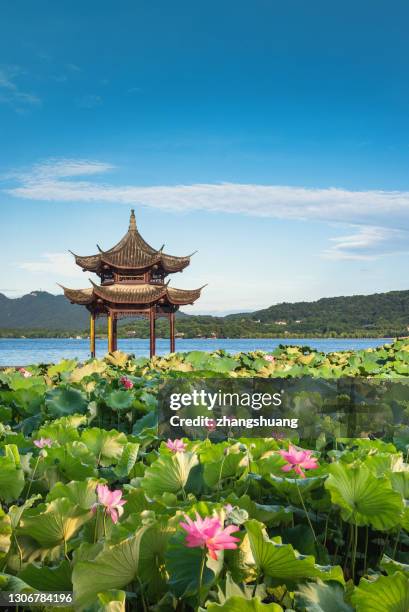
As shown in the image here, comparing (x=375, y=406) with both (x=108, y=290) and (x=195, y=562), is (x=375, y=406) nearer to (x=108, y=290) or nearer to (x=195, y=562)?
(x=195, y=562)

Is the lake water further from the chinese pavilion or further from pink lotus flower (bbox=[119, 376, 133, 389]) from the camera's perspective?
pink lotus flower (bbox=[119, 376, 133, 389])

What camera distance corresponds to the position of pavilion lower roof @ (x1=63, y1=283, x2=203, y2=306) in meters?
22.5

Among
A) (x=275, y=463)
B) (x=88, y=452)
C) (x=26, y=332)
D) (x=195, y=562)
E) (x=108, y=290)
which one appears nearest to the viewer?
(x=195, y=562)

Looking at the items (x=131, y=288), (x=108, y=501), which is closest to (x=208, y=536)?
(x=108, y=501)

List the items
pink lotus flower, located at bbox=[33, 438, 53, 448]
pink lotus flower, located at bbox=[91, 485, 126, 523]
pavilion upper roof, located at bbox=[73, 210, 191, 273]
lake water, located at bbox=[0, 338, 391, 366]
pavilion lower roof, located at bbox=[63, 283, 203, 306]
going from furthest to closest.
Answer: lake water, located at bbox=[0, 338, 391, 366], pavilion upper roof, located at bbox=[73, 210, 191, 273], pavilion lower roof, located at bbox=[63, 283, 203, 306], pink lotus flower, located at bbox=[33, 438, 53, 448], pink lotus flower, located at bbox=[91, 485, 126, 523]

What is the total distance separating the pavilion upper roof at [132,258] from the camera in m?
23.6

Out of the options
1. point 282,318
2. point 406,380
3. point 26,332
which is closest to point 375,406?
point 406,380

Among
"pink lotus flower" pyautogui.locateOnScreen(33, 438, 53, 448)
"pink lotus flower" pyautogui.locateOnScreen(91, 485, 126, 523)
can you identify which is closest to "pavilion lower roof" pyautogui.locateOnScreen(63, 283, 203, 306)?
"pink lotus flower" pyautogui.locateOnScreen(33, 438, 53, 448)

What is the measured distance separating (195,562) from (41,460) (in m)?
0.93

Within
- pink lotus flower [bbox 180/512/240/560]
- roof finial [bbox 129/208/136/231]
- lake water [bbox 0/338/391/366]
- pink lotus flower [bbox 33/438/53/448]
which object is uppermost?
roof finial [bbox 129/208/136/231]

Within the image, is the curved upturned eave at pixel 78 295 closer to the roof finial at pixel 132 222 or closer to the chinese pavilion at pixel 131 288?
the chinese pavilion at pixel 131 288

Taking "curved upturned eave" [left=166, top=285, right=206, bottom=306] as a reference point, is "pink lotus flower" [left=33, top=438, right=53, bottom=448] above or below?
below

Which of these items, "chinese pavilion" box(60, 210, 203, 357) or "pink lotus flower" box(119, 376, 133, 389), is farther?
"chinese pavilion" box(60, 210, 203, 357)

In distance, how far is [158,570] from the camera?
4.26 feet
